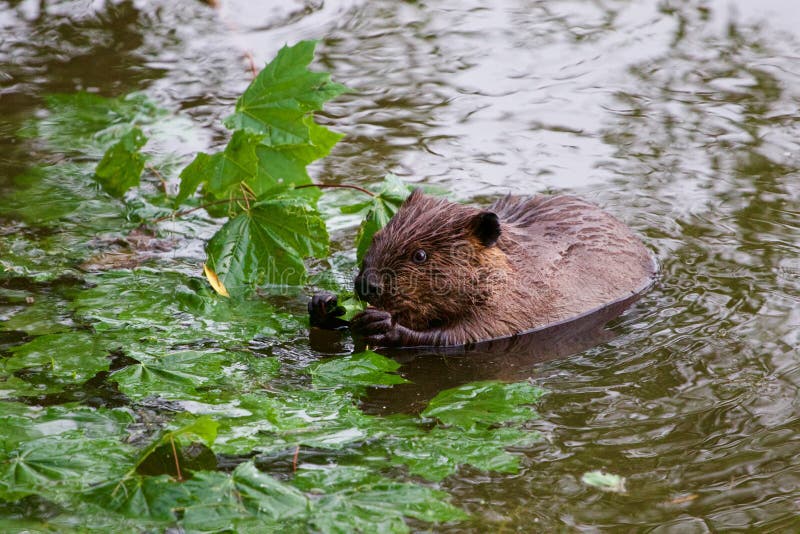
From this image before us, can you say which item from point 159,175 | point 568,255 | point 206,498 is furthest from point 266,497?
point 159,175

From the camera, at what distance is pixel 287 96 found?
588cm

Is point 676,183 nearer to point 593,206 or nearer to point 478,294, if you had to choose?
point 593,206

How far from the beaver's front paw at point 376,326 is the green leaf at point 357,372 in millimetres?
498

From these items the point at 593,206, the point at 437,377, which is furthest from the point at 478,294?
the point at 593,206

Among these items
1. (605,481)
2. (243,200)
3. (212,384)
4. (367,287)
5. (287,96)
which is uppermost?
(287,96)

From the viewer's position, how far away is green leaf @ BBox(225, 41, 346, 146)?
19.1ft

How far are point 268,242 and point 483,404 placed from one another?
1.69 m

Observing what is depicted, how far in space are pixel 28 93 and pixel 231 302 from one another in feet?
13.7

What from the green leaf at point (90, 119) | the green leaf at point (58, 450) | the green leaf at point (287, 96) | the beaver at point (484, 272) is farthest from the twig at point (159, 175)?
the green leaf at point (58, 450)

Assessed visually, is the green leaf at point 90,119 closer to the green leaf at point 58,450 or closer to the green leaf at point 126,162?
the green leaf at point 126,162

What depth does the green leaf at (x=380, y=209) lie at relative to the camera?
19.8 ft

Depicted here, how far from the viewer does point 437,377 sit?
5477 mm

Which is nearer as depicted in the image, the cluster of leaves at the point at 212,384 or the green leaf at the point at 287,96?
the cluster of leaves at the point at 212,384

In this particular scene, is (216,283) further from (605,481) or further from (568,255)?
(605,481)
